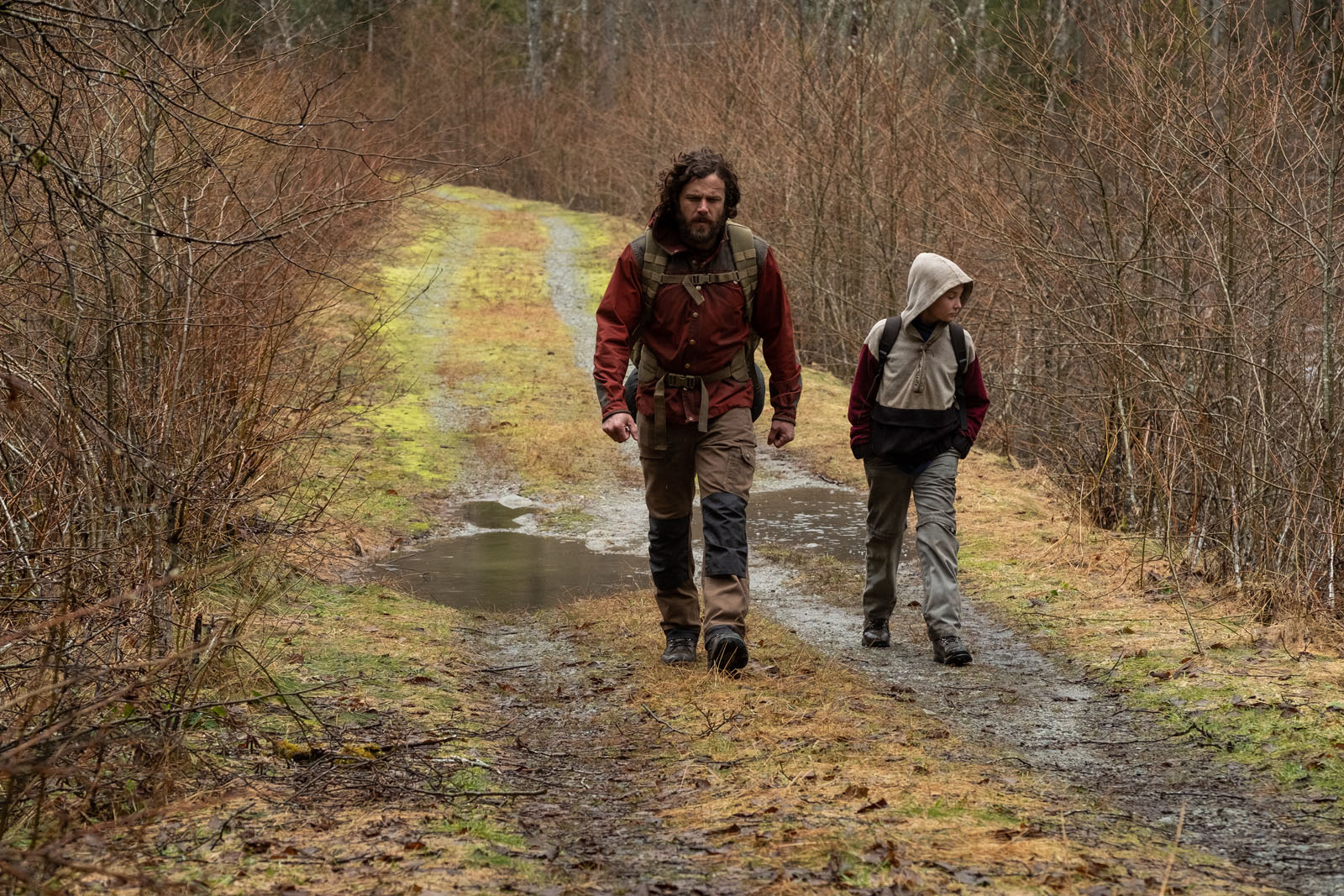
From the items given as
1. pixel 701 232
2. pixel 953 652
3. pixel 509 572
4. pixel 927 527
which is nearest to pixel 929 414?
pixel 927 527

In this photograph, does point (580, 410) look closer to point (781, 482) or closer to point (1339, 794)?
point (781, 482)

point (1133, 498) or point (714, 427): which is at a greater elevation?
point (714, 427)

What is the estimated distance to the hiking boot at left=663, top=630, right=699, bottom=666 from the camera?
6.25 meters

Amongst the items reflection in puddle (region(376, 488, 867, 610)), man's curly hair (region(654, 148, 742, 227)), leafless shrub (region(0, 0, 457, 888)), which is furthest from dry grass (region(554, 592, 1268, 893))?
reflection in puddle (region(376, 488, 867, 610))

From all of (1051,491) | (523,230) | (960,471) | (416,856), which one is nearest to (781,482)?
(960,471)

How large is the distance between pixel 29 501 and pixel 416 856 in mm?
2534

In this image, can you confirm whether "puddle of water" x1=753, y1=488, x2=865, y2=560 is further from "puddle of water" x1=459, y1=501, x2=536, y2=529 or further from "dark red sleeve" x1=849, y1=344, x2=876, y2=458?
"dark red sleeve" x1=849, y1=344, x2=876, y2=458

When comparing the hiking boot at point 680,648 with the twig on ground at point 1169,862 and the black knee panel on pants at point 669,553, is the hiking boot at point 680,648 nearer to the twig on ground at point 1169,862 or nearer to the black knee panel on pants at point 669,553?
the black knee panel on pants at point 669,553

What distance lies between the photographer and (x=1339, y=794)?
4.46m

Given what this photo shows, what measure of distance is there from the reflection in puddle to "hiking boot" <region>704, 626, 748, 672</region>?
8.02 feet

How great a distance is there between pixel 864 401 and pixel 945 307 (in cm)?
62

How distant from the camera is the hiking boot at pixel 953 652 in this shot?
644cm

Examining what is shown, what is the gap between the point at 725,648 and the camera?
5.90 metres

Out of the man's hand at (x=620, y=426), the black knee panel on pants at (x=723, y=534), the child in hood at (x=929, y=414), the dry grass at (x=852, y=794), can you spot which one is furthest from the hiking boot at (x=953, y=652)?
the man's hand at (x=620, y=426)
